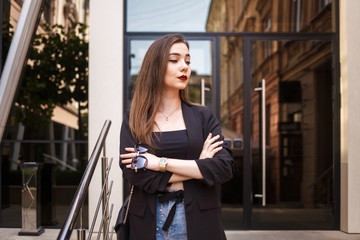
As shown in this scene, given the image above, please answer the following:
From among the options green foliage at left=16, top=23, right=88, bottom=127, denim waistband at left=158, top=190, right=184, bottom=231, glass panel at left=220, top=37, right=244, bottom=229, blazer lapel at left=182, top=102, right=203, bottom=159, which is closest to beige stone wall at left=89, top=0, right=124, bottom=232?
green foliage at left=16, top=23, right=88, bottom=127

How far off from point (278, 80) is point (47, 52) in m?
3.12

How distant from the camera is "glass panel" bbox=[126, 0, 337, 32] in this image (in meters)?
5.22

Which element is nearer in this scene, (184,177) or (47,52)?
(184,177)

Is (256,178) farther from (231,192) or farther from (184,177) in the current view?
(184,177)

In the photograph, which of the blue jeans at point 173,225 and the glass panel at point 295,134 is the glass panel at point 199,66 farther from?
the blue jeans at point 173,225

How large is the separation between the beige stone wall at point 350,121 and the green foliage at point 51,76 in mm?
3316

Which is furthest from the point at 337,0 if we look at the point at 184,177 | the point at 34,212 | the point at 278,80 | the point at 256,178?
the point at 34,212

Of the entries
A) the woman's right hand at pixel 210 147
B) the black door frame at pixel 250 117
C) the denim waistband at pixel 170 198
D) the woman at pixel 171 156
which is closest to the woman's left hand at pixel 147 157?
the woman at pixel 171 156

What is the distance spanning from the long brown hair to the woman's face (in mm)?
22

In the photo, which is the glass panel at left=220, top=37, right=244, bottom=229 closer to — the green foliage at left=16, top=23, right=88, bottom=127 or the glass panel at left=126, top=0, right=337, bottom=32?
the glass panel at left=126, top=0, right=337, bottom=32

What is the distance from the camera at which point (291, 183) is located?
17.0 ft

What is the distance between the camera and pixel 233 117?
5180mm

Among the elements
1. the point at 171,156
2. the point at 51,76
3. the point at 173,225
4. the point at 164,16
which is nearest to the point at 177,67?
the point at 171,156

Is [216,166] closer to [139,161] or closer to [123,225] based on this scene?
[139,161]
